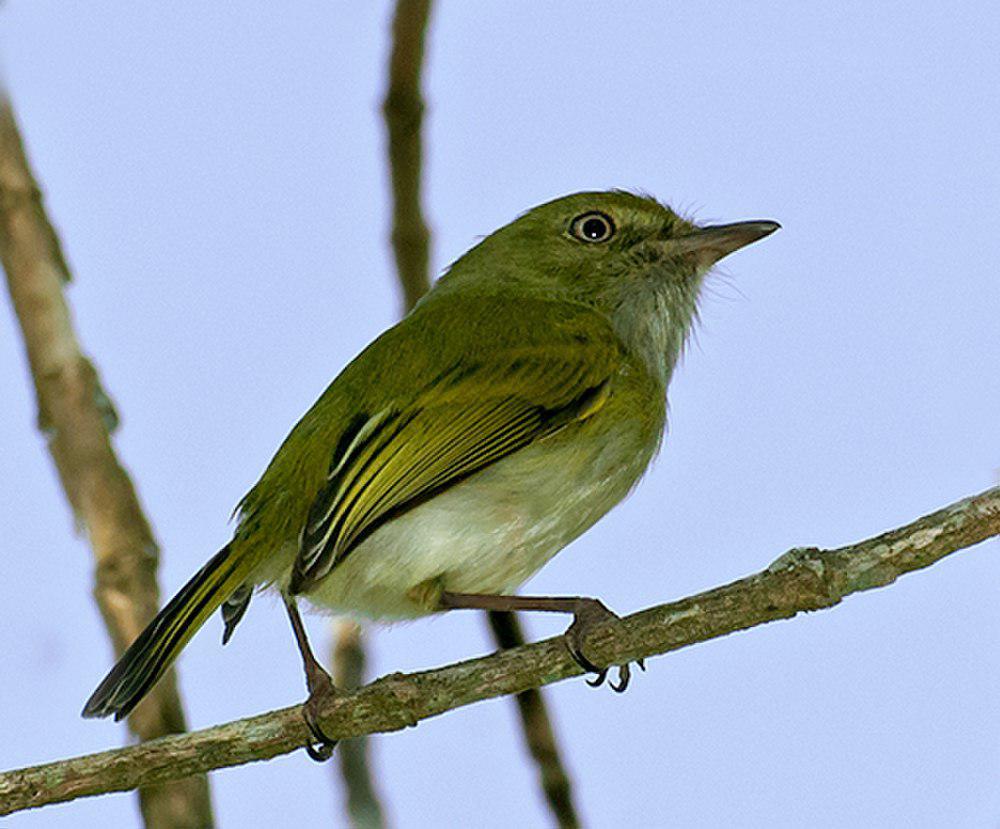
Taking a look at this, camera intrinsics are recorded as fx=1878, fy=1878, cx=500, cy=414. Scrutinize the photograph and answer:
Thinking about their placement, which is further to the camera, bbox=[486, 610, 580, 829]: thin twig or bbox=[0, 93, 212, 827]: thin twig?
bbox=[486, 610, 580, 829]: thin twig

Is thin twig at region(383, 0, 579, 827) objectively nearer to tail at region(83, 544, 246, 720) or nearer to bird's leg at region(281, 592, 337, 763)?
bird's leg at region(281, 592, 337, 763)

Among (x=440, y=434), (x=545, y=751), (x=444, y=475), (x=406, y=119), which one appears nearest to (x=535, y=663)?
(x=444, y=475)

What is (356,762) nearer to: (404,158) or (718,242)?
(404,158)

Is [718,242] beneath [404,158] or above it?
beneath

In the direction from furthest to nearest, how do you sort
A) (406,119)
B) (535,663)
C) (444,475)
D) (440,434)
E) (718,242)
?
1. (718,242)
2. (406,119)
3. (440,434)
4. (444,475)
5. (535,663)

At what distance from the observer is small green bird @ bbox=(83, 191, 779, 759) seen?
466 cm

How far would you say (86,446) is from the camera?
17.6ft

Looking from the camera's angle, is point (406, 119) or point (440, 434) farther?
point (406, 119)

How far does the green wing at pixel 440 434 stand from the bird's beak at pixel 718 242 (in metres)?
0.79

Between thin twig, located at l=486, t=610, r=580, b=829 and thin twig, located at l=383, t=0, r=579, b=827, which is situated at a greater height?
thin twig, located at l=383, t=0, r=579, b=827

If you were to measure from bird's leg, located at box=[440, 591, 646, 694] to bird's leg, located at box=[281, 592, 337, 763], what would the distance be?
0.40 metres

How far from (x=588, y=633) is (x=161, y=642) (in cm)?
106

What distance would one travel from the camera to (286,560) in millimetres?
4824

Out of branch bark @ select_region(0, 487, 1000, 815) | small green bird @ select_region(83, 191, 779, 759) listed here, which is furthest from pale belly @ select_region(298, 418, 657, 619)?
branch bark @ select_region(0, 487, 1000, 815)
